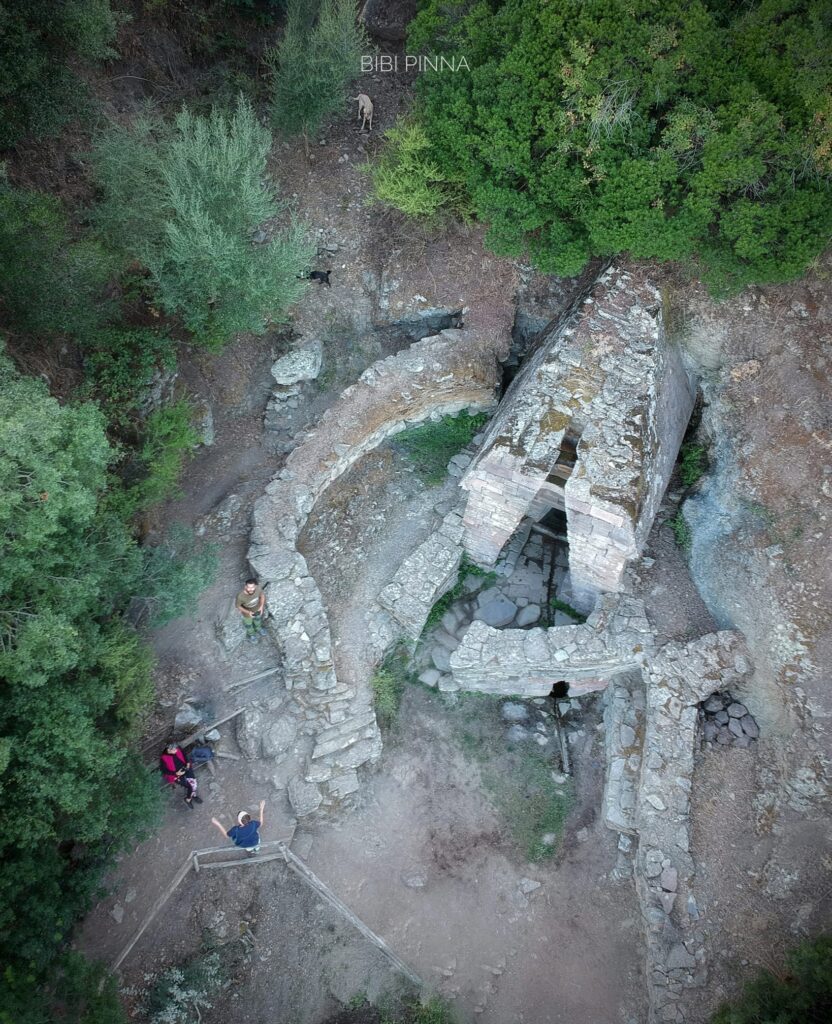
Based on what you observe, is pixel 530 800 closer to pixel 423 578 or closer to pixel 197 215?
pixel 423 578

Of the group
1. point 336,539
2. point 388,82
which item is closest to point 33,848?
point 336,539

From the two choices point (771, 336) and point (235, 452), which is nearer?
point (771, 336)

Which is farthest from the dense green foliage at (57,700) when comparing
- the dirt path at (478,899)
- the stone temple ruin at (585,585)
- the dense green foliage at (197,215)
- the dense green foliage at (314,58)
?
the dense green foliage at (314,58)

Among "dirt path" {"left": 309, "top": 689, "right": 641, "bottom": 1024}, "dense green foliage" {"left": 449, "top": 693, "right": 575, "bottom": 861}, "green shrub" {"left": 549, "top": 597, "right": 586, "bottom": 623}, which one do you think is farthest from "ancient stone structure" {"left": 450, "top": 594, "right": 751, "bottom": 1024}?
"green shrub" {"left": 549, "top": 597, "right": 586, "bottom": 623}

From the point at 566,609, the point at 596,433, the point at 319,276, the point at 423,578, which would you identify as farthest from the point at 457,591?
the point at 319,276

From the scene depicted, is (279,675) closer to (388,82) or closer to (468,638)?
(468,638)

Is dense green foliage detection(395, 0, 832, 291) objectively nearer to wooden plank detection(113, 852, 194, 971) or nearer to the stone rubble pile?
the stone rubble pile
